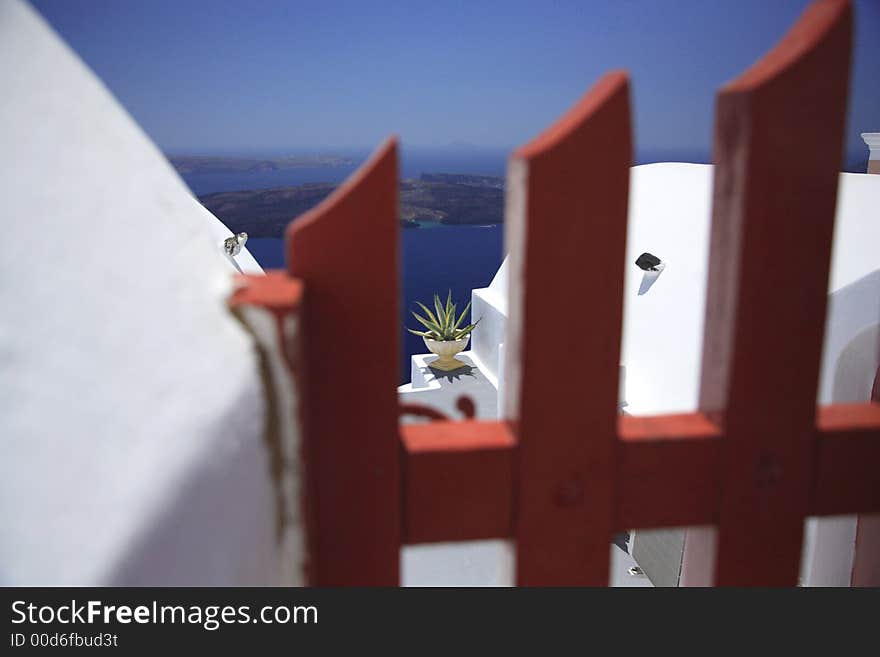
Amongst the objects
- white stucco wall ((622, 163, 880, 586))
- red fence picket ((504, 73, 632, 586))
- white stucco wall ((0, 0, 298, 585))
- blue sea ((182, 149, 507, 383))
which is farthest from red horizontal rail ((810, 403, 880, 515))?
blue sea ((182, 149, 507, 383))

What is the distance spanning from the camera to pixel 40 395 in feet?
2.11

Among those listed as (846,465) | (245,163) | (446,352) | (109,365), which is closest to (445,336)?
(446,352)

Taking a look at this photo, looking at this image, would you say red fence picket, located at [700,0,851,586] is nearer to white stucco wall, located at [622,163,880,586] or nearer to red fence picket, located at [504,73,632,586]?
red fence picket, located at [504,73,632,586]

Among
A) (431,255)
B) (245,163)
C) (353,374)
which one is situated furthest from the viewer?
(245,163)

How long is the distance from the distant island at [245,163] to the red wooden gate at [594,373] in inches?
1164

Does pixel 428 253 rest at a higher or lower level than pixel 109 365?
higher

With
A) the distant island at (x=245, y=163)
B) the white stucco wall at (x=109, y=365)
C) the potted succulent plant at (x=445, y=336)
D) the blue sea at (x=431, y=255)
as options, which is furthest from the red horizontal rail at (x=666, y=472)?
the distant island at (x=245, y=163)

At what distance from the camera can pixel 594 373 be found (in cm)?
96

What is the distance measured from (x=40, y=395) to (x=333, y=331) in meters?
0.35

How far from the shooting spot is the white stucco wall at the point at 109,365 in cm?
60

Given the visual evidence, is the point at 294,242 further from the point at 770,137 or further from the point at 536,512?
the point at 770,137

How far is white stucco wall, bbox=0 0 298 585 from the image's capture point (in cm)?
60

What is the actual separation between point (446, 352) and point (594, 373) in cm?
799

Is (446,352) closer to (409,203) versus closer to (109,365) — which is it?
(109,365)
